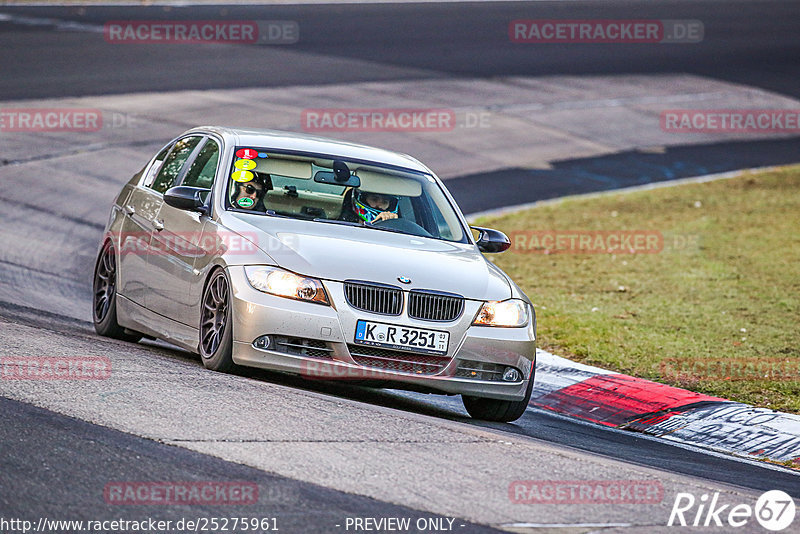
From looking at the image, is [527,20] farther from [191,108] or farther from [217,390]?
[217,390]

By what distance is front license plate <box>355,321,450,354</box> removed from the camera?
7695 millimetres

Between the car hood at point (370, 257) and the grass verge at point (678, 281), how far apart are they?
8.65 ft

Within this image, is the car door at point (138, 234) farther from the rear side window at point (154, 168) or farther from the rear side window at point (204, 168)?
the rear side window at point (204, 168)

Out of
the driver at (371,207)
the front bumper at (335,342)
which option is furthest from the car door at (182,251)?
the driver at (371,207)

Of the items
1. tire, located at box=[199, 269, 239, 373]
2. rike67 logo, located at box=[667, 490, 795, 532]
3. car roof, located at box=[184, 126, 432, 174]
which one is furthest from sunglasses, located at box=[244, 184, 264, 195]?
rike67 logo, located at box=[667, 490, 795, 532]

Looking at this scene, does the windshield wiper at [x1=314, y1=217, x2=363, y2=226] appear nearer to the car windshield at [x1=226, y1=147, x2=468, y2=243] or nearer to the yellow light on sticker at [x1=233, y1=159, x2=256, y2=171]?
the car windshield at [x1=226, y1=147, x2=468, y2=243]

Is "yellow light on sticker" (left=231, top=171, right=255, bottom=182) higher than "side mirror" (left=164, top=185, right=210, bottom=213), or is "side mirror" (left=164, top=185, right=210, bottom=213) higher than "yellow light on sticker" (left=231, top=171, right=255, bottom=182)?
"yellow light on sticker" (left=231, top=171, right=255, bottom=182)

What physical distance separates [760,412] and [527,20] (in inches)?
1166

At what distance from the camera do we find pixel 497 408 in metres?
8.51

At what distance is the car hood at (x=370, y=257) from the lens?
308 inches

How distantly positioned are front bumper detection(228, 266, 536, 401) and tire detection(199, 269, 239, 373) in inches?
3.6

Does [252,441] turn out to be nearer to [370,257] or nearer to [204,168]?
[370,257]

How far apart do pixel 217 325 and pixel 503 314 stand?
1785mm

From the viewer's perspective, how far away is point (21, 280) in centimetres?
1220
